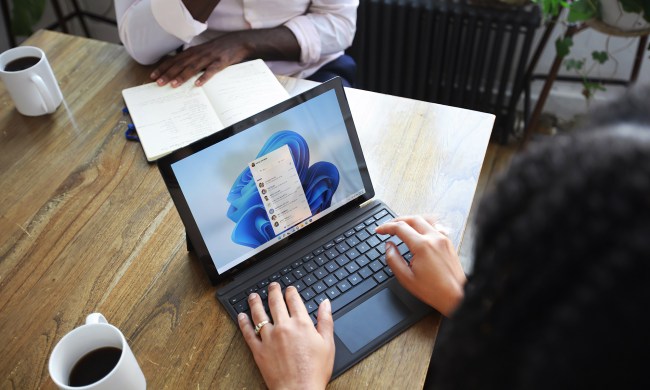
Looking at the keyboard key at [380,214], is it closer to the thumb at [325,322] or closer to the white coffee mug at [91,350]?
the thumb at [325,322]

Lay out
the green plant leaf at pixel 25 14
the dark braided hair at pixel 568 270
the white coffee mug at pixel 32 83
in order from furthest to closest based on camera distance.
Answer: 1. the green plant leaf at pixel 25 14
2. the white coffee mug at pixel 32 83
3. the dark braided hair at pixel 568 270

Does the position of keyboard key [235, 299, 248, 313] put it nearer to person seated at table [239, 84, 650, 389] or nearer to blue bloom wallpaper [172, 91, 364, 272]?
blue bloom wallpaper [172, 91, 364, 272]

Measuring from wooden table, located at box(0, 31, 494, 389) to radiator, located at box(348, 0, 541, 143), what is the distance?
2.84ft

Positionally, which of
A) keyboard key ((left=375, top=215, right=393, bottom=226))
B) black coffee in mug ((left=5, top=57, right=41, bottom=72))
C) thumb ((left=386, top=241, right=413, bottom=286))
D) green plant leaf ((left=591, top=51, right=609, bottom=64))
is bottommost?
green plant leaf ((left=591, top=51, right=609, bottom=64))

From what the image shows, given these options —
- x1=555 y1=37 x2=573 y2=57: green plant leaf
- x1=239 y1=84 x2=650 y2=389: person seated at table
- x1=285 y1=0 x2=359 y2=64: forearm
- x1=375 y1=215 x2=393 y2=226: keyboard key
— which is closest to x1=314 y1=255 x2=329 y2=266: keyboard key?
x1=375 y1=215 x2=393 y2=226: keyboard key

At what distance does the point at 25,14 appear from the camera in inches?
84.7

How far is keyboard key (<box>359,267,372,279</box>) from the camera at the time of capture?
868 mm

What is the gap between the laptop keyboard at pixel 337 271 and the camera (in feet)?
Answer: 2.76

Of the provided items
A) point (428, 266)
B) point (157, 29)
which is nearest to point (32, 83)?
point (157, 29)

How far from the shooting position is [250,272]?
0.88 meters

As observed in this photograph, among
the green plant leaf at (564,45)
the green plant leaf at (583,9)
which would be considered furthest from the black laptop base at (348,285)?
the green plant leaf at (564,45)

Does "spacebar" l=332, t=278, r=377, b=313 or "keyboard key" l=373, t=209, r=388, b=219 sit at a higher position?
"keyboard key" l=373, t=209, r=388, b=219

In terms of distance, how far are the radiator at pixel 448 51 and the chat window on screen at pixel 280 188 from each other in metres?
1.26

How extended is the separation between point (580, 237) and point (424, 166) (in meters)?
0.76
